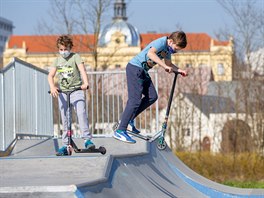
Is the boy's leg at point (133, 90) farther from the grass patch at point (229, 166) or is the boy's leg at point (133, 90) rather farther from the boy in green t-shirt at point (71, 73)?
the grass patch at point (229, 166)

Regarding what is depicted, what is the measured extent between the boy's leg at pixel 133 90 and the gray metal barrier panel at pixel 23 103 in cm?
169

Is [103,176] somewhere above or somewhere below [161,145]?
above

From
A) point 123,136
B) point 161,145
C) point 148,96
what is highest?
point 148,96

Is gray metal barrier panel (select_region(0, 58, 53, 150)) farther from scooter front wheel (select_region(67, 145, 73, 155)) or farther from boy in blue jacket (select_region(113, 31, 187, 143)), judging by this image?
boy in blue jacket (select_region(113, 31, 187, 143))

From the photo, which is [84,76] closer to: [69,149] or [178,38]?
[69,149]

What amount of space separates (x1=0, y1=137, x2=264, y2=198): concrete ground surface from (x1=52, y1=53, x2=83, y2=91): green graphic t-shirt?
49.4 inches

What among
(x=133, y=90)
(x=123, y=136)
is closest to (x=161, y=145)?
(x=123, y=136)

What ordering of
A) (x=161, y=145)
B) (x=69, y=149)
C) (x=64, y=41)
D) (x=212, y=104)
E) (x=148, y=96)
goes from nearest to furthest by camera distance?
(x=69, y=149) < (x=64, y=41) < (x=148, y=96) < (x=161, y=145) < (x=212, y=104)

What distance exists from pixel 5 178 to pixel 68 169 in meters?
0.57

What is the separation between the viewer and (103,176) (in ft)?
21.6

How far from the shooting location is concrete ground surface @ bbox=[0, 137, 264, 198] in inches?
225

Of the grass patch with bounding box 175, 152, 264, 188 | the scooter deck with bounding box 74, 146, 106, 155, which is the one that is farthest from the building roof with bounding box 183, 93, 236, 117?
the scooter deck with bounding box 74, 146, 106, 155

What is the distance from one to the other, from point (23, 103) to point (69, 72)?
79.2 inches

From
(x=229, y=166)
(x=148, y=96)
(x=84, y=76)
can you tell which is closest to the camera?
(x=84, y=76)
